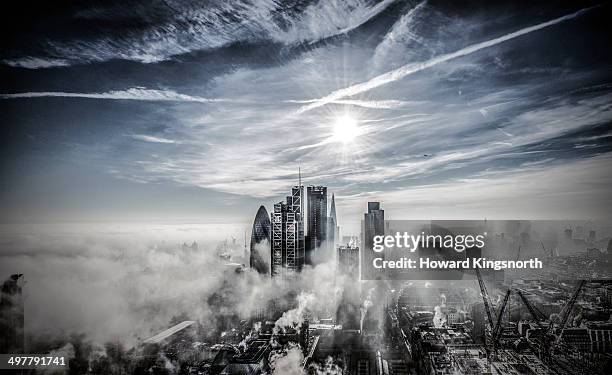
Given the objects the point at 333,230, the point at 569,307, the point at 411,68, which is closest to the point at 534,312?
the point at 569,307

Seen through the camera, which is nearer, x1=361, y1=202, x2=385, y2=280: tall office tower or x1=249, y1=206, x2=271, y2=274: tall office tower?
x1=361, y1=202, x2=385, y2=280: tall office tower

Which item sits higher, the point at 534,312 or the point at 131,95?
the point at 131,95

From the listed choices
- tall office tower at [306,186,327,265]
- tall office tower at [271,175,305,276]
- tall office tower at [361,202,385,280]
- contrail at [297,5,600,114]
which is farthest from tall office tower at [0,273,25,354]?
tall office tower at [361,202,385,280]

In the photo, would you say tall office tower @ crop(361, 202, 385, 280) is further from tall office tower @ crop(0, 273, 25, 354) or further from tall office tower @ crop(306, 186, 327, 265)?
tall office tower @ crop(0, 273, 25, 354)

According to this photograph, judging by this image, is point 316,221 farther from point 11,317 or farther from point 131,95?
point 11,317

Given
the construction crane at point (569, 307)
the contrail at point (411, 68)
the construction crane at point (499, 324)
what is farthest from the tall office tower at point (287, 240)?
the construction crane at point (569, 307)

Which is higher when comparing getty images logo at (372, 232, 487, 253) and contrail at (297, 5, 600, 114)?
contrail at (297, 5, 600, 114)

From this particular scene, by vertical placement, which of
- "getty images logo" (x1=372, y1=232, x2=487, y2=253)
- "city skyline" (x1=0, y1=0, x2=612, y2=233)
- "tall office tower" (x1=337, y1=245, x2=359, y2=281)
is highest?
"city skyline" (x1=0, y1=0, x2=612, y2=233)
